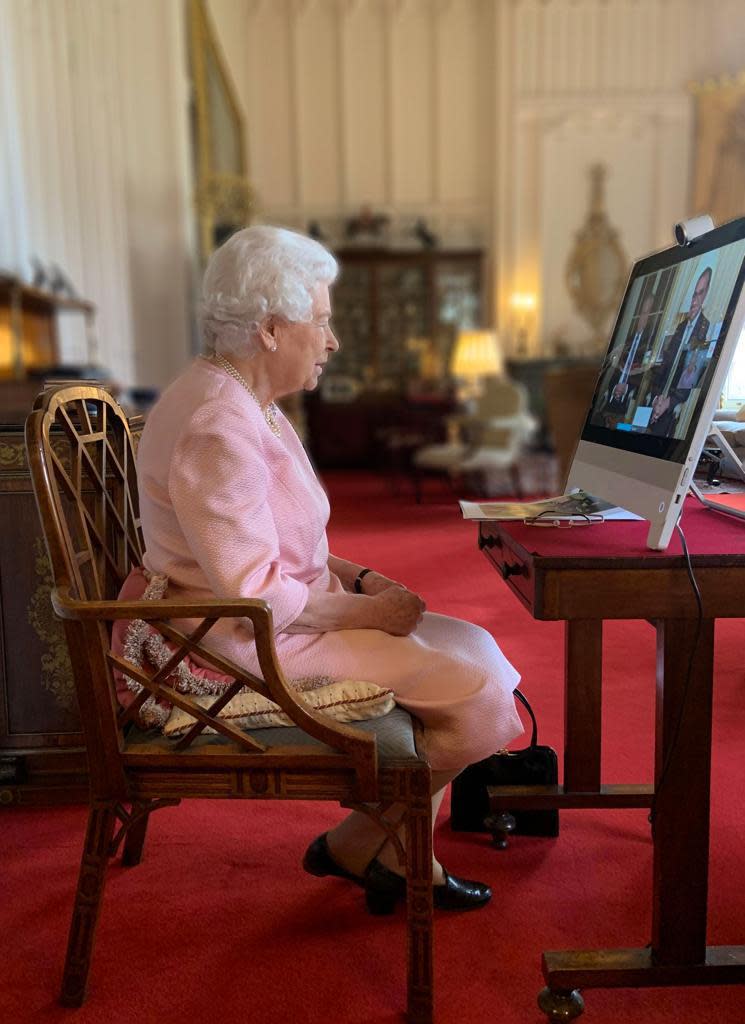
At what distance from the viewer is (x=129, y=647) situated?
160 cm

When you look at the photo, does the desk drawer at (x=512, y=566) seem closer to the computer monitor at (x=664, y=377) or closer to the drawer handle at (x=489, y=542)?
the drawer handle at (x=489, y=542)

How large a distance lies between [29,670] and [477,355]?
7.22 meters

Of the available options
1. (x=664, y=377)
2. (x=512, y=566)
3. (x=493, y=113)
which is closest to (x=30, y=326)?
(x=512, y=566)

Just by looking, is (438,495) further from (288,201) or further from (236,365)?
(236,365)

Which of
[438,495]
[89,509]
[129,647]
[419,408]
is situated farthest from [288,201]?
[129,647]

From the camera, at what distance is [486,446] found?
8.00m

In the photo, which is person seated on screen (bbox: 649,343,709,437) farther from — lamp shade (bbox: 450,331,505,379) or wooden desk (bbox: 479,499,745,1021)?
lamp shade (bbox: 450,331,505,379)

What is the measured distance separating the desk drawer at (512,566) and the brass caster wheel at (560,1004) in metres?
0.69

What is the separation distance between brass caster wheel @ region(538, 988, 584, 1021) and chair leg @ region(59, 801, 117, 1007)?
0.80 meters

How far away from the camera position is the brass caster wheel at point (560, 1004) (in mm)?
1521

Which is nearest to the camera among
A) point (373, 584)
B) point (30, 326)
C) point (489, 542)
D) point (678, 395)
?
point (678, 395)

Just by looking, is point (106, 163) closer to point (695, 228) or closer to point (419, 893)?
point (695, 228)

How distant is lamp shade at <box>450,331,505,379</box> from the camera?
9000mm

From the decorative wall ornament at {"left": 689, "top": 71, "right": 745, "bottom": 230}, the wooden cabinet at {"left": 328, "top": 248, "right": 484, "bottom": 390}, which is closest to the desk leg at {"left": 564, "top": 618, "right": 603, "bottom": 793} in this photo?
the wooden cabinet at {"left": 328, "top": 248, "right": 484, "bottom": 390}
